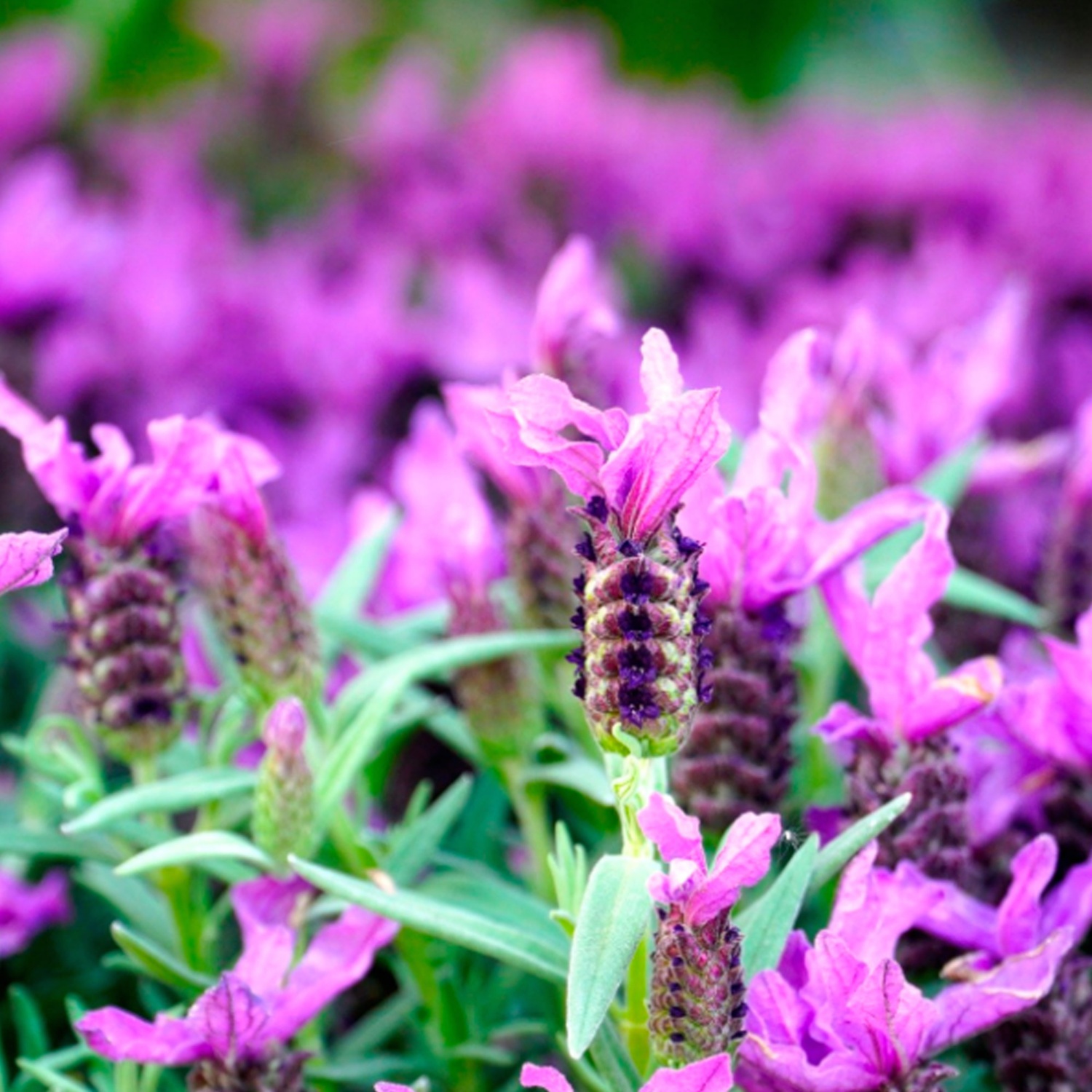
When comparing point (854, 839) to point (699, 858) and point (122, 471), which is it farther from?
point (122, 471)

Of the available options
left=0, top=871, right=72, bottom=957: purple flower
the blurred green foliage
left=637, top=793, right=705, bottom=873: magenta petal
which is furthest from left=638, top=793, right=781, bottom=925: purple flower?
the blurred green foliage

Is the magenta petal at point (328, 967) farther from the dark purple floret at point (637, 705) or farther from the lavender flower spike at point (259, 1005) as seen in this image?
the dark purple floret at point (637, 705)

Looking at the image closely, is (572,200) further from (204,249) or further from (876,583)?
(876,583)

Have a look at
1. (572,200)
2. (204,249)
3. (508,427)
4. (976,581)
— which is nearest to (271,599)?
(508,427)

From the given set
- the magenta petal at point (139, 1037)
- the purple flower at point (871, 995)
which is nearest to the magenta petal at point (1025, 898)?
the purple flower at point (871, 995)

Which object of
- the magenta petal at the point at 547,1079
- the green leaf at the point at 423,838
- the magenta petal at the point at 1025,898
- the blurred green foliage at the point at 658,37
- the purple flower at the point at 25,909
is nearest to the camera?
the magenta petal at the point at 547,1079
